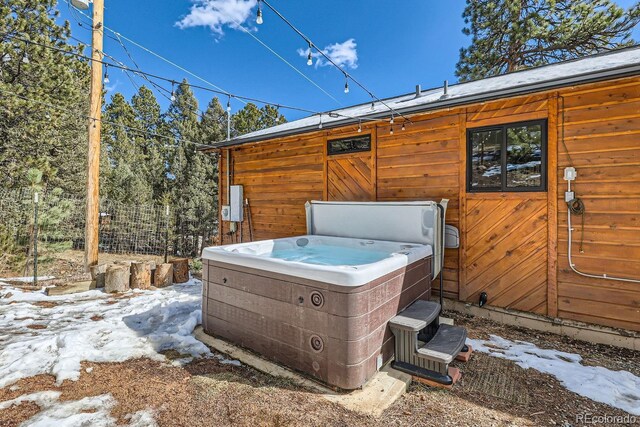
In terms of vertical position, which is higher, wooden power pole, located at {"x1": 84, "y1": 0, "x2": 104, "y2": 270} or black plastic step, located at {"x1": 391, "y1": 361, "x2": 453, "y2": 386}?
wooden power pole, located at {"x1": 84, "y1": 0, "x2": 104, "y2": 270}

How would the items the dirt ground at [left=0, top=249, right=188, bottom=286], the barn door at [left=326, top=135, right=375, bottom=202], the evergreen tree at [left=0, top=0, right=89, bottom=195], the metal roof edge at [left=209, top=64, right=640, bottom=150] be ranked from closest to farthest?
1. the metal roof edge at [left=209, top=64, right=640, bottom=150]
2. the barn door at [left=326, top=135, right=375, bottom=202]
3. the dirt ground at [left=0, top=249, right=188, bottom=286]
4. the evergreen tree at [left=0, top=0, right=89, bottom=195]

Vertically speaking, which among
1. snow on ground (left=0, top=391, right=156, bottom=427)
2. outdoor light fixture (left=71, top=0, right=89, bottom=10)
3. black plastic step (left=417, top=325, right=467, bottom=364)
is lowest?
snow on ground (left=0, top=391, right=156, bottom=427)

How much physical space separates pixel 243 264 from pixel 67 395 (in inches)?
55.5

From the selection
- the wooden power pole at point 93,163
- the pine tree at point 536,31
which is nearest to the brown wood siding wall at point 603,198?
the wooden power pole at point 93,163

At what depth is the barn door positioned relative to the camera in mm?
4660

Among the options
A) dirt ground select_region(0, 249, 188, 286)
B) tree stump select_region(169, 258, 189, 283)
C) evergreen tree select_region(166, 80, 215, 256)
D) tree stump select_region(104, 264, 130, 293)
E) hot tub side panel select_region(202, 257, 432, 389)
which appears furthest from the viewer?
evergreen tree select_region(166, 80, 215, 256)

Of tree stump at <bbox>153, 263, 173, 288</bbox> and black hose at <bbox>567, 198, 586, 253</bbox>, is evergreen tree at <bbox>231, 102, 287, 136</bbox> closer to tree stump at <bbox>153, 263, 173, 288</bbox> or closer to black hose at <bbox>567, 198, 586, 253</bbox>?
tree stump at <bbox>153, 263, 173, 288</bbox>

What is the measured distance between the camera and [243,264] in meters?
2.67

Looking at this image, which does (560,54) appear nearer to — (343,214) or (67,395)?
(343,214)

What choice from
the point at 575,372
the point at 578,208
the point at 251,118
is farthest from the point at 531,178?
the point at 251,118

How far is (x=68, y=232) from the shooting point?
655cm

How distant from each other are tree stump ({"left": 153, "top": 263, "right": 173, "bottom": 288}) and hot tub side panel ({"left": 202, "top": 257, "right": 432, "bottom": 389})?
2.45 metres

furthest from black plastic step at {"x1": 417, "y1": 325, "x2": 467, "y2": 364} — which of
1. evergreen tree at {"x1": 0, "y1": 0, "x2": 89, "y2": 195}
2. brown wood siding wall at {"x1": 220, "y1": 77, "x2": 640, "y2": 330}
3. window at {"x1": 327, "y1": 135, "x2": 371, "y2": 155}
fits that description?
evergreen tree at {"x1": 0, "y1": 0, "x2": 89, "y2": 195}

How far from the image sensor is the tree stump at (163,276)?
194 inches
